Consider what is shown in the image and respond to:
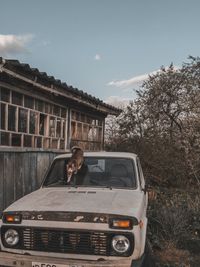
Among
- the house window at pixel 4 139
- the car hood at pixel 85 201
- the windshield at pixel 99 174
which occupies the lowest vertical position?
the car hood at pixel 85 201

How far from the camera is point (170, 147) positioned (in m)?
15.6

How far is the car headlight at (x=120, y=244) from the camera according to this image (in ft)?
13.7

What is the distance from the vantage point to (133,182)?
570 cm

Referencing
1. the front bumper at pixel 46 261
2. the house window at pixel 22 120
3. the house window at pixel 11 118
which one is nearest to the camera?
the front bumper at pixel 46 261

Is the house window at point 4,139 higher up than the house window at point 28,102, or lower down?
lower down

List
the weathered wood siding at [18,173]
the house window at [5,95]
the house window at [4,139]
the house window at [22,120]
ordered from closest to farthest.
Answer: the weathered wood siding at [18,173]
the house window at [5,95]
the house window at [4,139]
the house window at [22,120]

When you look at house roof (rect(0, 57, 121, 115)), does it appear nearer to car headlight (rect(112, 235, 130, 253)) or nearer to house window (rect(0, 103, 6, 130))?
house window (rect(0, 103, 6, 130))

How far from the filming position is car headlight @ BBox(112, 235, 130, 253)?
4.16 m

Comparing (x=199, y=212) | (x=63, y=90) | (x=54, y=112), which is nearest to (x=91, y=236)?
(x=199, y=212)

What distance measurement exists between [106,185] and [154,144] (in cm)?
1109

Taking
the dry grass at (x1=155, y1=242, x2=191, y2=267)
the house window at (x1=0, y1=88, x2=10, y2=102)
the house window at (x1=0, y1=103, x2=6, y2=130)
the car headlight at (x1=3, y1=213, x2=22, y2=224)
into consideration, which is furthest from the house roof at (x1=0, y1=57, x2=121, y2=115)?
the dry grass at (x1=155, y1=242, x2=191, y2=267)

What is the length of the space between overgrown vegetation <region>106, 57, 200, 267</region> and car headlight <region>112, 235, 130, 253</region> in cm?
235

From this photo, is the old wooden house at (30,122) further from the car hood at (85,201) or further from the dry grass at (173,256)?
the dry grass at (173,256)

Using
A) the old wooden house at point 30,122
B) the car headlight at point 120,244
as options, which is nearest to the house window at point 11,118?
the old wooden house at point 30,122
